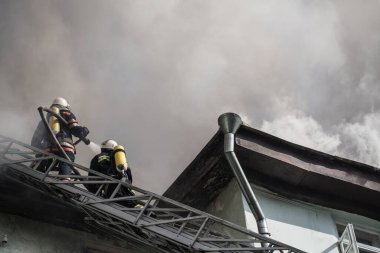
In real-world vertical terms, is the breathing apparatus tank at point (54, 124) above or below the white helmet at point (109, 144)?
below

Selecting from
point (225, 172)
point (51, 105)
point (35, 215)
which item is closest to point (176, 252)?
point (35, 215)

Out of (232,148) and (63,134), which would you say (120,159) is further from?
(232,148)

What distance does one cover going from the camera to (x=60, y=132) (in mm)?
8430

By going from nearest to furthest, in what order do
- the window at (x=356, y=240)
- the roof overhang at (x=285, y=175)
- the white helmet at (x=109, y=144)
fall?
1. the window at (x=356, y=240)
2. the roof overhang at (x=285, y=175)
3. the white helmet at (x=109, y=144)

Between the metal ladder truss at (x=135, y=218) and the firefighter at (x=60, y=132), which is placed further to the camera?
the firefighter at (x=60, y=132)

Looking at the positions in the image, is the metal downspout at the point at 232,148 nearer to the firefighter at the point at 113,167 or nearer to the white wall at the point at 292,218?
the white wall at the point at 292,218

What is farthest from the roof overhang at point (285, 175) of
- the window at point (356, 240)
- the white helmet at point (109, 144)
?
the white helmet at point (109, 144)

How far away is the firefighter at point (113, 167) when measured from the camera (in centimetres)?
755

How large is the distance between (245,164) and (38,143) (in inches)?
117

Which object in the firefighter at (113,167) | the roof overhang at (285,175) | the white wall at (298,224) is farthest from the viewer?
the roof overhang at (285,175)

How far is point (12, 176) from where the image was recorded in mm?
6914

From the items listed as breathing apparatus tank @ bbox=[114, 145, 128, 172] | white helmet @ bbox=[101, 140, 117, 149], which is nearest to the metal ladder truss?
breathing apparatus tank @ bbox=[114, 145, 128, 172]

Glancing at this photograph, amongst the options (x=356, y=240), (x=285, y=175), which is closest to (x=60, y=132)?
(x=285, y=175)

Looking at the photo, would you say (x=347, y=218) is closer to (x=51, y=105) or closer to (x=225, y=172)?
(x=225, y=172)
